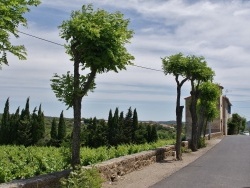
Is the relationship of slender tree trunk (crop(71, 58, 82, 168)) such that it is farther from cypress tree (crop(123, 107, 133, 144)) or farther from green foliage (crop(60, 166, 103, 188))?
cypress tree (crop(123, 107, 133, 144))

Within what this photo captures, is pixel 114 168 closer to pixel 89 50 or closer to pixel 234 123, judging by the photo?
pixel 89 50

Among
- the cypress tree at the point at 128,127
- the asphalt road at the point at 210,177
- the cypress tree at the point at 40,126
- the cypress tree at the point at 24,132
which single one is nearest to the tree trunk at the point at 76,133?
the asphalt road at the point at 210,177

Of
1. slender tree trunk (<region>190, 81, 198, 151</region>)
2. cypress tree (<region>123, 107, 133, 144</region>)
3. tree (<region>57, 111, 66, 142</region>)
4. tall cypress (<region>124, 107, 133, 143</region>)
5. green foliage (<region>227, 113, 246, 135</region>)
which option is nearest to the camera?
slender tree trunk (<region>190, 81, 198, 151</region>)

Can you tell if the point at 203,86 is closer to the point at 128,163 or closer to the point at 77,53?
the point at 128,163

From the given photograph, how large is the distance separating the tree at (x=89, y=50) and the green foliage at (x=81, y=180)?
130 centimetres

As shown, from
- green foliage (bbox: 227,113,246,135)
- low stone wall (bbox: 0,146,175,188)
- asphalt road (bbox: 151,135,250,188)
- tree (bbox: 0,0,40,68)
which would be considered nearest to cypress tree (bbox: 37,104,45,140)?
green foliage (bbox: 227,113,246,135)

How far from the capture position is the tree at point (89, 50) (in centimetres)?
1069

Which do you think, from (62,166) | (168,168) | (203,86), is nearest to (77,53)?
(62,166)

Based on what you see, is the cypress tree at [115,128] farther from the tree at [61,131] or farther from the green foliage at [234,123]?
the green foliage at [234,123]

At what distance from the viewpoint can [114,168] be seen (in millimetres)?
12641

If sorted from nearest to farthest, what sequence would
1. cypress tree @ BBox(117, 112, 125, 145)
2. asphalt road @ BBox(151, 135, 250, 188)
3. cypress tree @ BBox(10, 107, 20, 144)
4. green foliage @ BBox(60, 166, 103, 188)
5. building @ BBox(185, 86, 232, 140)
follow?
green foliage @ BBox(60, 166, 103, 188) → asphalt road @ BBox(151, 135, 250, 188) → cypress tree @ BBox(10, 107, 20, 144) → cypress tree @ BBox(117, 112, 125, 145) → building @ BBox(185, 86, 232, 140)

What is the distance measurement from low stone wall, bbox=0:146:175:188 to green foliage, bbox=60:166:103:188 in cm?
19

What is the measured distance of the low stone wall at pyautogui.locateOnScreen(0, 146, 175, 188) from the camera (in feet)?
26.1

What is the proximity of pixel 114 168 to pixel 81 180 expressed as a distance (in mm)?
3380
